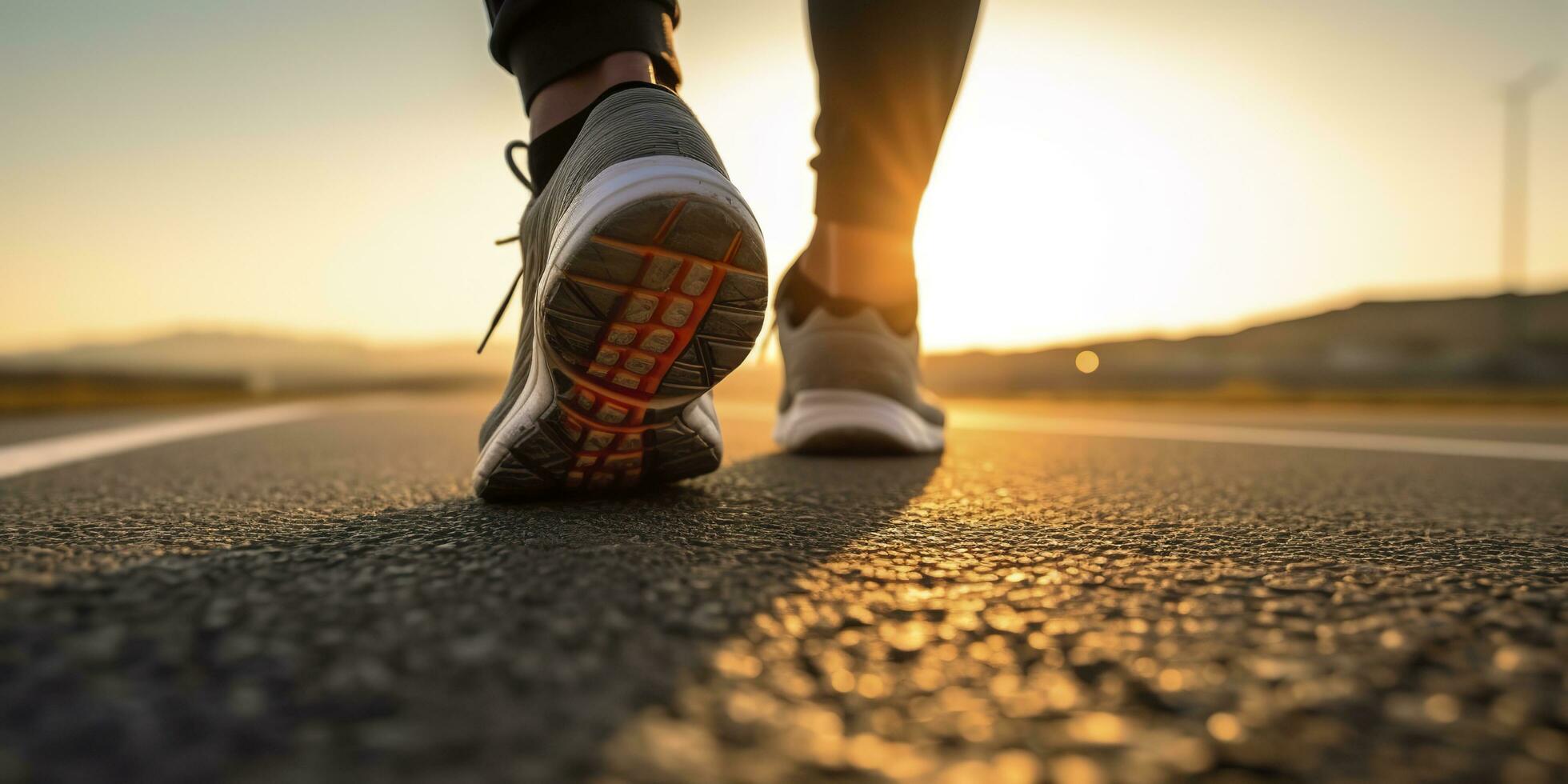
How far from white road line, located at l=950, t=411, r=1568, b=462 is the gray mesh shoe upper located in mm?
1727

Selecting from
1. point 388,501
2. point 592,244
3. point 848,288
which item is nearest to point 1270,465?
point 848,288

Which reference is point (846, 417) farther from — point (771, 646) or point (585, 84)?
point (771, 646)

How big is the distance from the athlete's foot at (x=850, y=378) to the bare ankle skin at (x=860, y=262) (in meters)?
0.02

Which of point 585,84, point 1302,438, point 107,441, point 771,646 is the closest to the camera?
point 771,646

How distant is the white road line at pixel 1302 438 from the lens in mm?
1899

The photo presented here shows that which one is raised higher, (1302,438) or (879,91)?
(879,91)

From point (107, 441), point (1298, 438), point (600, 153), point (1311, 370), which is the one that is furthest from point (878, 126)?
point (1311, 370)

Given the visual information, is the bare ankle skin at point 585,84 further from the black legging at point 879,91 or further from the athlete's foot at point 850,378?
the athlete's foot at point 850,378

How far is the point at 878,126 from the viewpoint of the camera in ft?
4.91

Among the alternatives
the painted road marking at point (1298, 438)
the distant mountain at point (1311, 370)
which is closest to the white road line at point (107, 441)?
the painted road marking at point (1298, 438)

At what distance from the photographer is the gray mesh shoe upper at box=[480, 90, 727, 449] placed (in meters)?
0.82

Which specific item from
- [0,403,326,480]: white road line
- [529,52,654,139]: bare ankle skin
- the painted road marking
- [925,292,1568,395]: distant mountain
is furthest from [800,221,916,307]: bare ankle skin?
[925,292,1568,395]: distant mountain

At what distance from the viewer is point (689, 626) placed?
17.4 inches

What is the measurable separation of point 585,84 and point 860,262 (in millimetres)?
684
